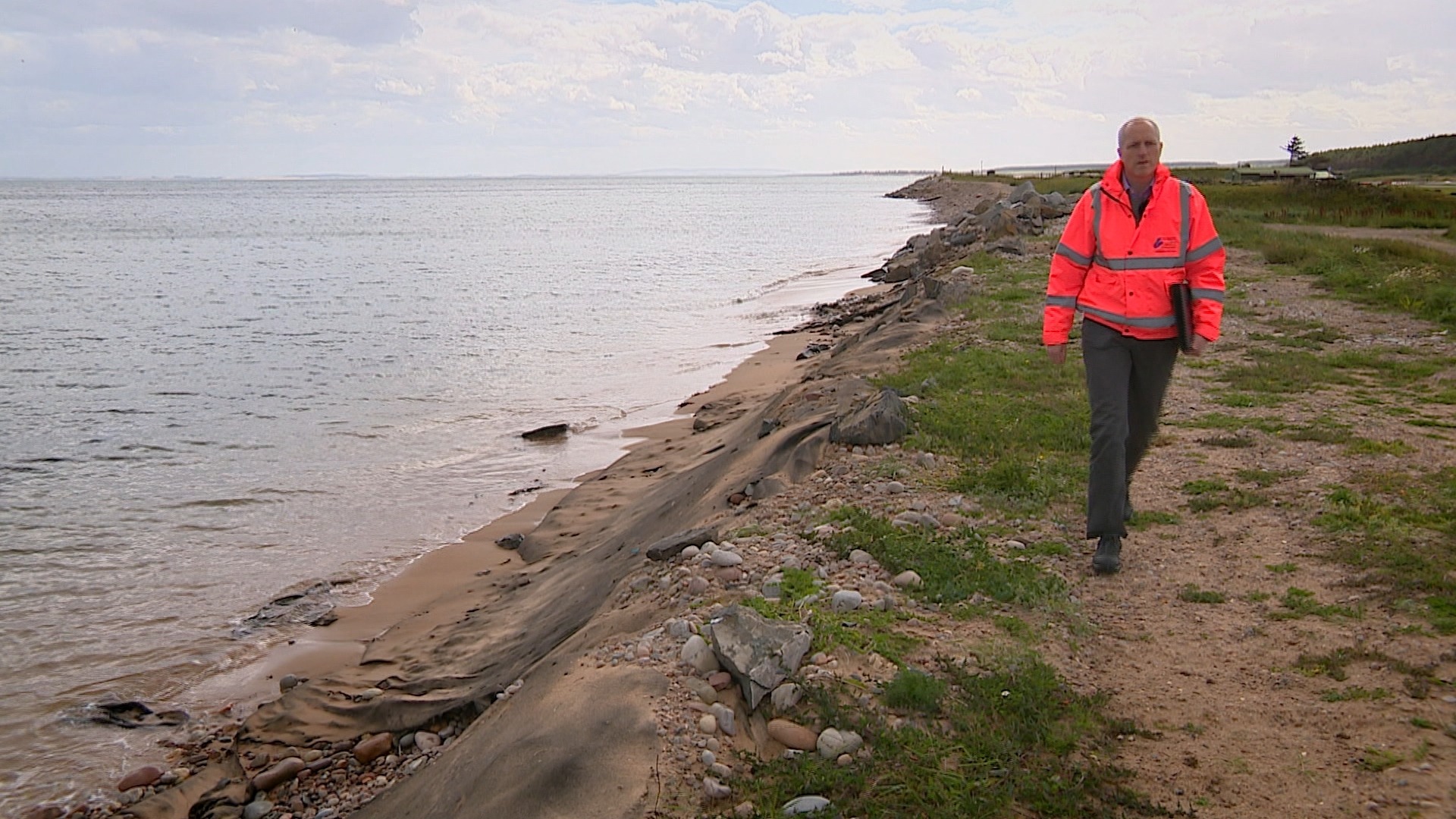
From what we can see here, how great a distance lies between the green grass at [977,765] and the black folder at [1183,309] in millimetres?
1938

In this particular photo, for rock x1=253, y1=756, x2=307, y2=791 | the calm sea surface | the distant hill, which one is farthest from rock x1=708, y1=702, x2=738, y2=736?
the distant hill

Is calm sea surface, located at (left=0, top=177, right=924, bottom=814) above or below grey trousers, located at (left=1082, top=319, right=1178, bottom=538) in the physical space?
below

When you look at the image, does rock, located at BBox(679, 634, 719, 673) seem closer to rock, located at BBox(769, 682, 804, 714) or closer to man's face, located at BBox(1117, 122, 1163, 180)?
rock, located at BBox(769, 682, 804, 714)

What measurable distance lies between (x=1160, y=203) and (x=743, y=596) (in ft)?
8.89

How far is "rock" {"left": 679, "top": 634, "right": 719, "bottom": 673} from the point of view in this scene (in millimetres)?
4082

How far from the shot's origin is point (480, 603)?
298 inches

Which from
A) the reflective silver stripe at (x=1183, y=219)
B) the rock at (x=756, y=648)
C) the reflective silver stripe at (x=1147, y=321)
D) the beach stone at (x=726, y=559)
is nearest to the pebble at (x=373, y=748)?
the beach stone at (x=726, y=559)

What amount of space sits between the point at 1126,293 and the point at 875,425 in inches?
96.3

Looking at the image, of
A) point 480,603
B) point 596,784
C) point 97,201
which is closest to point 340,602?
point 480,603

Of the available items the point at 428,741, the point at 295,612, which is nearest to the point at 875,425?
the point at 428,741

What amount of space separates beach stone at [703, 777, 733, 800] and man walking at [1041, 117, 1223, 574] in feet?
8.42

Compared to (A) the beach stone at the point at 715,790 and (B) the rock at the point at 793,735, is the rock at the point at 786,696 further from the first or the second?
(A) the beach stone at the point at 715,790

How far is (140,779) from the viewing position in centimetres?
541

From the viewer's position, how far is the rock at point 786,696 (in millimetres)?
3809
